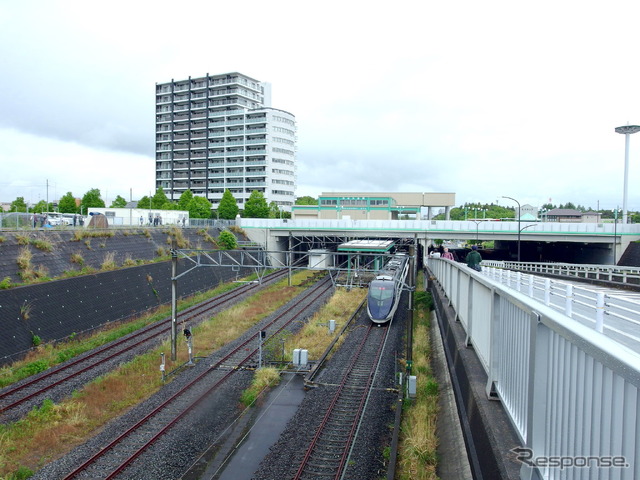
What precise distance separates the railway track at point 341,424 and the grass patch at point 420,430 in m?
1.44

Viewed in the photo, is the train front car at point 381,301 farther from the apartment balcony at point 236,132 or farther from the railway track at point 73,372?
the apartment balcony at point 236,132

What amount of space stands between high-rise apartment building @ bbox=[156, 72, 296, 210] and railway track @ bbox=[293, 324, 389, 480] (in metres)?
80.8

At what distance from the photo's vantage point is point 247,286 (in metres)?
40.7

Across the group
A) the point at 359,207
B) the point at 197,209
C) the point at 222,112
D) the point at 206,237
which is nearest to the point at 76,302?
the point at 206,237

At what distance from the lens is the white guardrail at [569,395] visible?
2.46m

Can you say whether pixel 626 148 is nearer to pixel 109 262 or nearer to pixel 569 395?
pixel 109 262

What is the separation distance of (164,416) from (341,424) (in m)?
5.41

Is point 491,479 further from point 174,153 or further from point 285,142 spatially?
point 174,153

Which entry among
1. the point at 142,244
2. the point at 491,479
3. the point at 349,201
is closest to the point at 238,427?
the point at 491,479

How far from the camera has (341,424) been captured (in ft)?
43.4

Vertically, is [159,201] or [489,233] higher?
[159,201]

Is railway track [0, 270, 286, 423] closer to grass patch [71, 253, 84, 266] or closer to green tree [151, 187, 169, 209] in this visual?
grass patch [71, 253, 84, 266]

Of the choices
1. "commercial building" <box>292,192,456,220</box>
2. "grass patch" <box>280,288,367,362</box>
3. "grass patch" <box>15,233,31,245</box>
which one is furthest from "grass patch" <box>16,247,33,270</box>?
"commercial building" <box>292,192,456,220</box>

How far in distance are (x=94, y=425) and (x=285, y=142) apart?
92.0 metres
